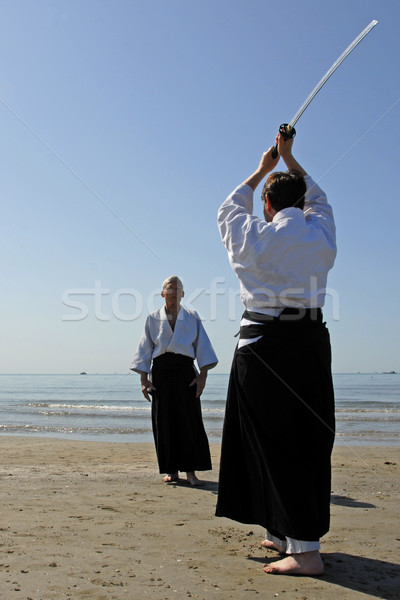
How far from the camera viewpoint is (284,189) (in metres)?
2.85

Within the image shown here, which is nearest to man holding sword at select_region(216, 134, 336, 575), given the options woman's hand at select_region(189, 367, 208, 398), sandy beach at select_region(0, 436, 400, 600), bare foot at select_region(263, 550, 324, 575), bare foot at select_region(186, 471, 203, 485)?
bare foot at select_region(263, 550, 324, 575)

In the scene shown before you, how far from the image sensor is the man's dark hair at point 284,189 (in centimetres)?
285

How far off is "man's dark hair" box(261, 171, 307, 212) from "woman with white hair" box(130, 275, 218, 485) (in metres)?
2.64

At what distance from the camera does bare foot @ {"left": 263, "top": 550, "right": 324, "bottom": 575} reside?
257 centimetres

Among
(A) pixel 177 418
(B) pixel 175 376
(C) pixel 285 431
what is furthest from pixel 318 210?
(A) pixel 177 418

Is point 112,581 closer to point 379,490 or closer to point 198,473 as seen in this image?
point 379,490

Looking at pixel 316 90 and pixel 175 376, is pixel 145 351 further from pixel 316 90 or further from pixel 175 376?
pixel 316 90

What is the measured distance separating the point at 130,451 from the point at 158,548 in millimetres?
5038

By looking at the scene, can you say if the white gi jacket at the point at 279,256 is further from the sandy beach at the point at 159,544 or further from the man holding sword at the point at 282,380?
the sandy beach at the point at 159,544

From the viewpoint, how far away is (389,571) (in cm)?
265

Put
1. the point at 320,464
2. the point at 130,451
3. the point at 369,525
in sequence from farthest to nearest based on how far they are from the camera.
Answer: the point at 130,451
the point at 369,525
the point at 320,464

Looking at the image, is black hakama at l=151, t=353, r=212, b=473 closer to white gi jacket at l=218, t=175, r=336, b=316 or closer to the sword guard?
white gi jacket at l=218, t=175, r=336, b=316

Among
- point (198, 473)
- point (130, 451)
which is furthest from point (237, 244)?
point (130, 451)

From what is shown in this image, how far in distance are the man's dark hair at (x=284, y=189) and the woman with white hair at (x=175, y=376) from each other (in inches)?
104
